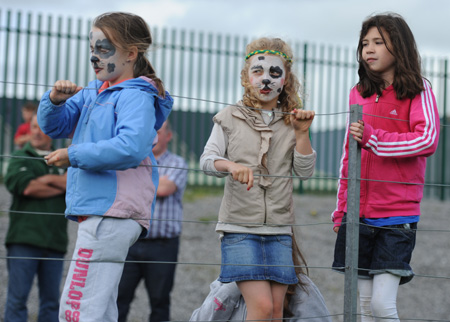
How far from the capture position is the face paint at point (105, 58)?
285cm

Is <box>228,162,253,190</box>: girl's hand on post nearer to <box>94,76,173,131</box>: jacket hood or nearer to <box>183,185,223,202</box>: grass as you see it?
<box>94,76,173,131</box>: jacket hood

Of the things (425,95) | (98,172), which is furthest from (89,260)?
(425,95)

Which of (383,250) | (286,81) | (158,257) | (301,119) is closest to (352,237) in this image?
(383,250)

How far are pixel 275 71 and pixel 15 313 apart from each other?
Answer: 249cm

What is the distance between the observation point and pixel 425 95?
3203 mm

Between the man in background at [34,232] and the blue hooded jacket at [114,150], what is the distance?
1667 mm

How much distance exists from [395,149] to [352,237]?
446 millimetres

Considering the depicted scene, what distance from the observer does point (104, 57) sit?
2.85m

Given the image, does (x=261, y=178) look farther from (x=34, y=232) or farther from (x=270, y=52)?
(x=34, y=232)

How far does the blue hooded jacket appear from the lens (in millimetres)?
2561

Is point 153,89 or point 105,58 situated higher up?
point 105,58

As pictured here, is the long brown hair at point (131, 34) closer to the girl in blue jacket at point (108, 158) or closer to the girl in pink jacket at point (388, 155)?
the girl in blue jacket at point (108, 158)

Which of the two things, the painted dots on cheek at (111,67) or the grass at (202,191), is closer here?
the painted dots on cheek at (111,67)

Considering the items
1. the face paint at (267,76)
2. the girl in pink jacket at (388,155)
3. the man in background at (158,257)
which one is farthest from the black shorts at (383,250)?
the man in background at (158,257)
